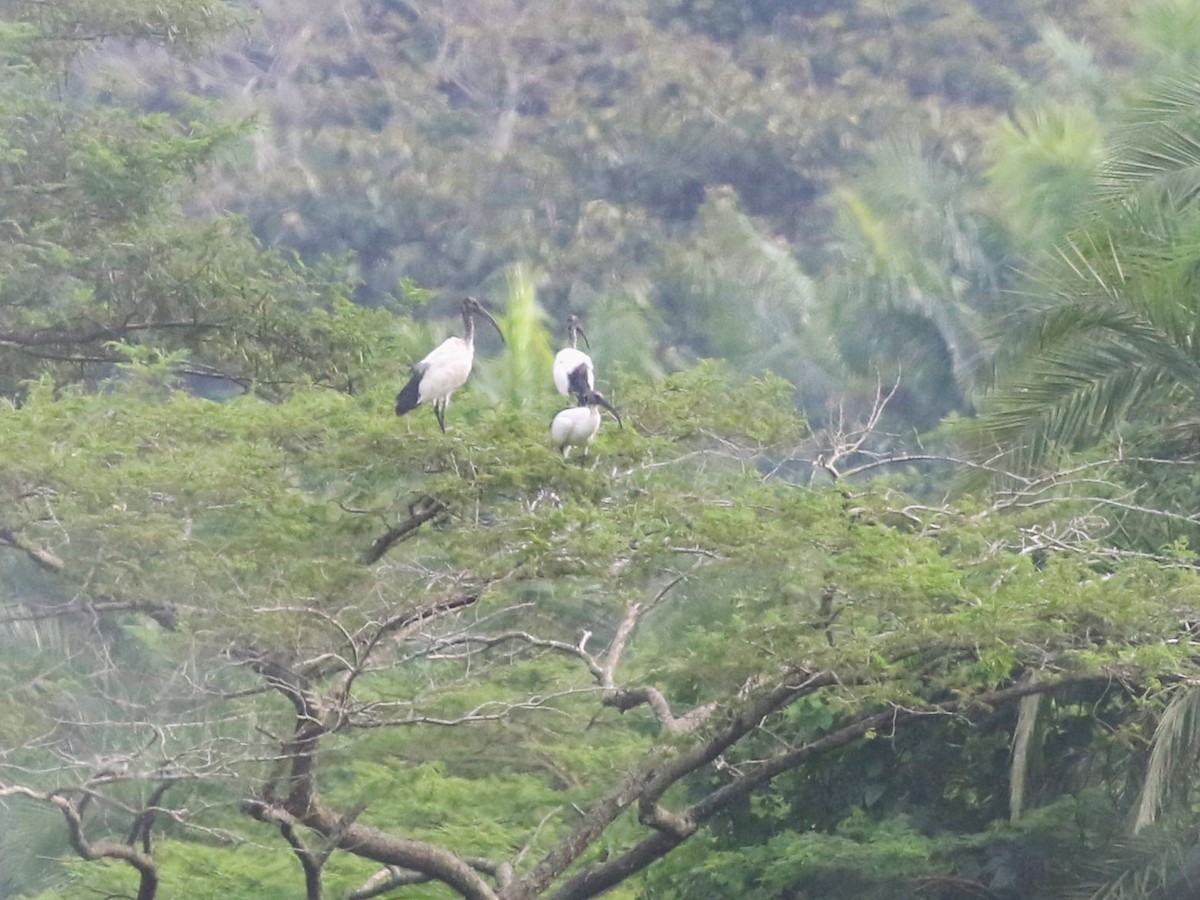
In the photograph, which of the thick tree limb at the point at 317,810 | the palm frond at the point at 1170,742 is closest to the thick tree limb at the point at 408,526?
the thick tree limb at the point at 317,810

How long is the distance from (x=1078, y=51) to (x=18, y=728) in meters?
11.8

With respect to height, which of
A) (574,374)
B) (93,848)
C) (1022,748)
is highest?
(574,374)

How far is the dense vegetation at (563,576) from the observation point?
273 inches

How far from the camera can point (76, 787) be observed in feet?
22.8

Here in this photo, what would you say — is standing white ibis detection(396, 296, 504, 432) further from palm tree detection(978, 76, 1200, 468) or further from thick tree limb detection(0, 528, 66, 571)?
palm tree detection(978, 76, 1200, 468)

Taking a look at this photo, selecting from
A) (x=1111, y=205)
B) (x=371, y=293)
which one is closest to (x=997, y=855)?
(x=1111, y=205)

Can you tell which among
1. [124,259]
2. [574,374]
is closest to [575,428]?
[574,374]

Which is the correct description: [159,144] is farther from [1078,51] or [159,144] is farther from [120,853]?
[1078,51]

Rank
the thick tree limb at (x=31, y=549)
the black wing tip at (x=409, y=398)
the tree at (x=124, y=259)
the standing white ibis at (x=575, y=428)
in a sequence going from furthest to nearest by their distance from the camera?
the tree at (x=124, y=259), the thick tree limb at (x=31, y=549), the black wing tip at (x=409, y=398), the standing white ibis at (x=575, y=428)

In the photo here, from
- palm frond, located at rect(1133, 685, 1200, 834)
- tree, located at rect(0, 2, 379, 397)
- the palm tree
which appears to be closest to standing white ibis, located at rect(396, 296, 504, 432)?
the palm tree

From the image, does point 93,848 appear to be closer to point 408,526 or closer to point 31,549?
point 31,549

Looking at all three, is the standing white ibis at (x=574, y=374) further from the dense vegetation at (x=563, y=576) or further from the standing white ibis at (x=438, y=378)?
the standing white ibis at (x=438, y=378)

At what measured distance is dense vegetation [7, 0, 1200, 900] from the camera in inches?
273

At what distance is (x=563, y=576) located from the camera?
690 centimetres
